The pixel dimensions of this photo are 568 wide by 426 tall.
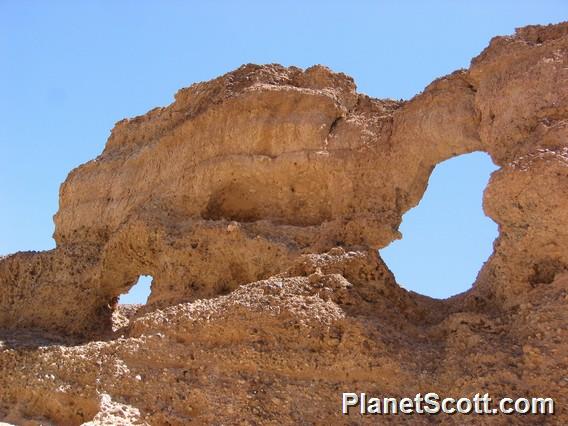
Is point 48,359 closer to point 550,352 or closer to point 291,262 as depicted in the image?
point 291,262

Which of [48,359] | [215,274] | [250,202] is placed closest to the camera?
[48,359]

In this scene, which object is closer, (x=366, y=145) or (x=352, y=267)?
(x=352, y=267)

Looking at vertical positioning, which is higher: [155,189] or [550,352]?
[155,189]

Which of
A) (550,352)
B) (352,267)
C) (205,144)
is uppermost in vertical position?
(205,144)

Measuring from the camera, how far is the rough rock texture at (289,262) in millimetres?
8234

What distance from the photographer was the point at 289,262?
11.0 m

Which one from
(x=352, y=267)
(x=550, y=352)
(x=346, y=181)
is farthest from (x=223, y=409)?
(x=346, y=181)

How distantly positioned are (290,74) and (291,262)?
4.45 metres

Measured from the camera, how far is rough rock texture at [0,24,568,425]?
324 inches

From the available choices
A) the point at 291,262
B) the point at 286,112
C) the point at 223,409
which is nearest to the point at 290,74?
the point at 286,112

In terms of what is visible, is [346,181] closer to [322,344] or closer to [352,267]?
[352,267]

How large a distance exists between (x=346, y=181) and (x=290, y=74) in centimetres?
300

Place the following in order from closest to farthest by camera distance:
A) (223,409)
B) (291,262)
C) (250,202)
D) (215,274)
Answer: (223,409) → (291,262) → (215,274) → (250,202)

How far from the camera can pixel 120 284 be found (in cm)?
1314
